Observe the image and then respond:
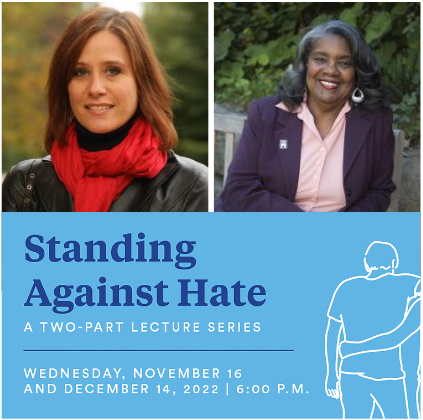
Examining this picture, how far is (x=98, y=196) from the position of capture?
3.42m

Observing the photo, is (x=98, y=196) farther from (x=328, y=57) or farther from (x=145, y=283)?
(x=328, y=57)

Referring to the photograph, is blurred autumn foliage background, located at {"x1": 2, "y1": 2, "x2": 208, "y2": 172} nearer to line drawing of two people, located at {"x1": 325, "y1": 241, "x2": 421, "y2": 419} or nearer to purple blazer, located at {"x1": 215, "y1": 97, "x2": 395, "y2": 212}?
purple blazer, located at {"x1": 215, "y1": 97, "x2": 395, "y2": 212}

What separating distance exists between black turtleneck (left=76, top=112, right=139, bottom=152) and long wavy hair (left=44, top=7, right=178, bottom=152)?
0.25 ft

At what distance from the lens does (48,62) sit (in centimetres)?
341

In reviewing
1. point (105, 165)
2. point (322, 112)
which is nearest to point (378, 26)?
point (322, 112)

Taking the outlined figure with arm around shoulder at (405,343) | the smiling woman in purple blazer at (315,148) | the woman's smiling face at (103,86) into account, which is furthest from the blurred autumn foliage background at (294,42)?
the outlined figure with arm around shoulder at (405,343)

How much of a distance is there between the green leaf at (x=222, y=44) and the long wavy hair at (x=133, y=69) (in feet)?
1.35

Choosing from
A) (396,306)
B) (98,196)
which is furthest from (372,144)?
(98,196)

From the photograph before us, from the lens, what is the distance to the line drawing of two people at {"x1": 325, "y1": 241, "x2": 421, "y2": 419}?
11.8 feet

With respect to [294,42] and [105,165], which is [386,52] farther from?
[105,165]

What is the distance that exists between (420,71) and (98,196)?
5.13 ft

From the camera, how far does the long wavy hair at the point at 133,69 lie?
3.34 m

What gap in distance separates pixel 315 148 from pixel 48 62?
1.21 meters

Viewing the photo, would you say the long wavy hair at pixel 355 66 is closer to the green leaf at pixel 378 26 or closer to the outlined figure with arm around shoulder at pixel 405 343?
the green leaf at pixel 378 26
